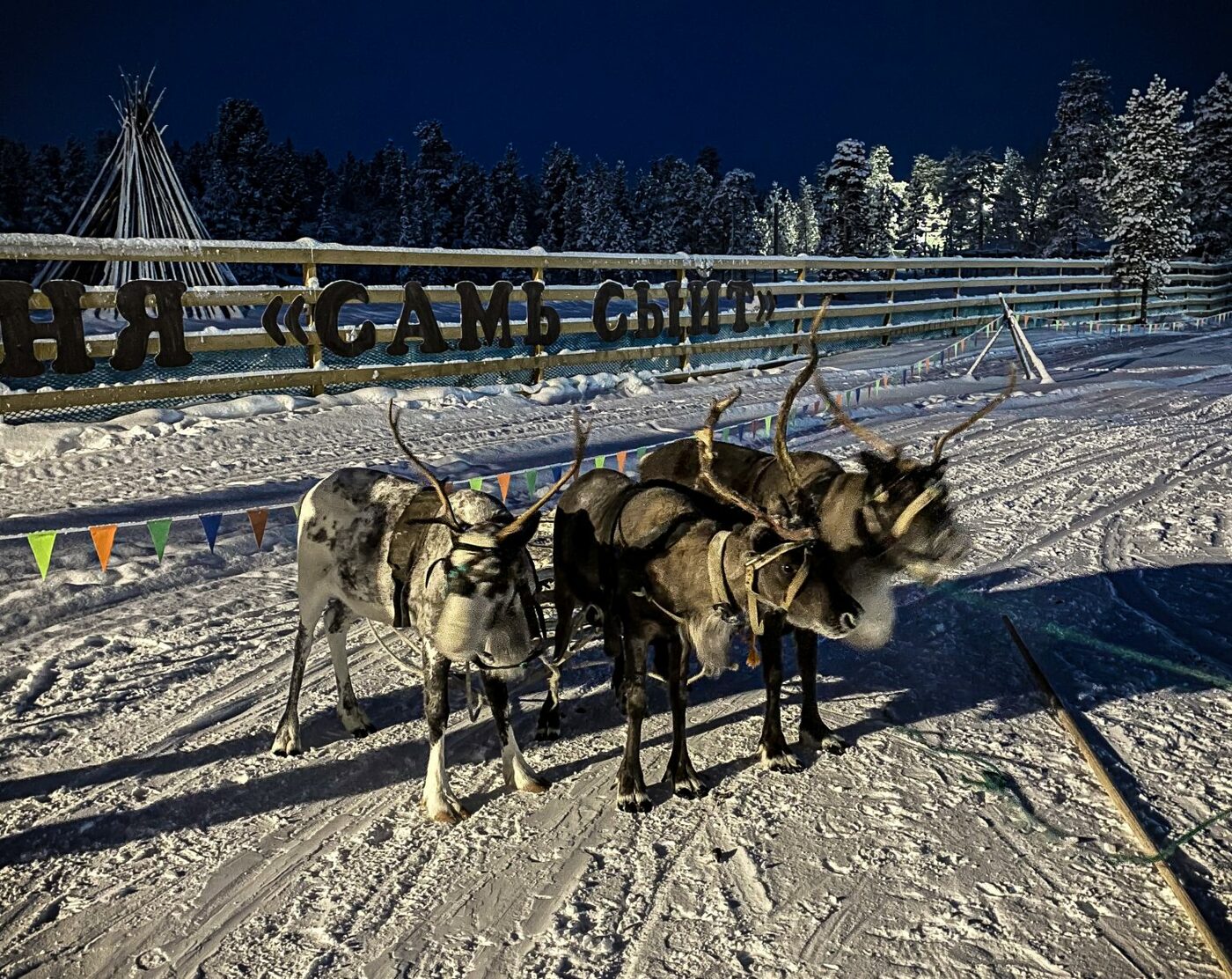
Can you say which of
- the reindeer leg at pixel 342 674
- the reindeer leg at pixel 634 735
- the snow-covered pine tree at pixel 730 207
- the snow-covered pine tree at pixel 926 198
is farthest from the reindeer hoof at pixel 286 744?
the snow-covered pine tree at pixel 926 198

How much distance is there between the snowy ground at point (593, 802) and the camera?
3.20 metres

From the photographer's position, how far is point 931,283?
952 inches

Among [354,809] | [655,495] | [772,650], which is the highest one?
[655,495]

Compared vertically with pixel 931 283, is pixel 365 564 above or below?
below

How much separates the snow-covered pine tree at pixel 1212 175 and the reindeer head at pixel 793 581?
44853mm

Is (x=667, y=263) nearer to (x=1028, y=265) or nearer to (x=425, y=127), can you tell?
(x=1028, y=265)

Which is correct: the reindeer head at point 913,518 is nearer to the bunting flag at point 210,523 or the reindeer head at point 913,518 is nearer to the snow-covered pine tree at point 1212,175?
the bunting flag at point 210,523

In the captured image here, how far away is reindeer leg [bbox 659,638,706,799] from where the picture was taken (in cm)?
418

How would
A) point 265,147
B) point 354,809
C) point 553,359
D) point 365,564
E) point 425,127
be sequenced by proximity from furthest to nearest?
point 425,127
point 265,147
point 553,359
point 365,564
point 354,809

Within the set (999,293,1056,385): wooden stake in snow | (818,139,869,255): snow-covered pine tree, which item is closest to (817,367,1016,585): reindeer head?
(999,293,1056,385): wooden stake in snow

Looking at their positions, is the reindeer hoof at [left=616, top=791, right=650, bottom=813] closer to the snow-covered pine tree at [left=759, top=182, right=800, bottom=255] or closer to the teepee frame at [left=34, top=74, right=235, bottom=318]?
the teepee frame at [left=34, top=74, right=235, bottom=318]

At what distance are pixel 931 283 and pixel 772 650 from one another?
2209cm

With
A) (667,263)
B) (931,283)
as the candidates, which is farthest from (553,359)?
(931,283)

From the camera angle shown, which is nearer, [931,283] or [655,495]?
[655,495]
